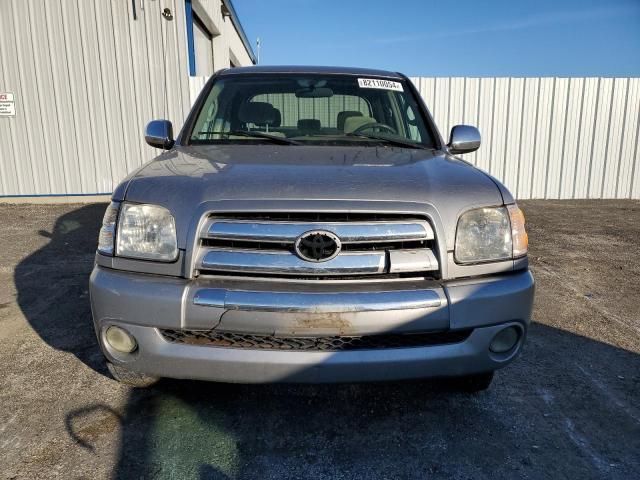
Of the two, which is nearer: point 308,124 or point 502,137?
point 308,124

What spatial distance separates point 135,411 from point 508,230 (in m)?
1.98

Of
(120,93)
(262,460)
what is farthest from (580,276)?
(120,93)

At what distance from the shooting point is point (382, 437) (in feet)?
7.10

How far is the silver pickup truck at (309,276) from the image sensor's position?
6.10 ft

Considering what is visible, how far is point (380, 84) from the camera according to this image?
345 centimetres

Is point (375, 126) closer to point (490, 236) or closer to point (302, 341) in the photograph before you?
point (490, 236)

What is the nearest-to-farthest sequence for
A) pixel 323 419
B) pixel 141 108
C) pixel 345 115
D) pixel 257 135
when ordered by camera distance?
pixel 323 419
pixel 257 135
pixel 345 115
pixel 141 108

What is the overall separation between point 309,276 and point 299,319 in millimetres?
194

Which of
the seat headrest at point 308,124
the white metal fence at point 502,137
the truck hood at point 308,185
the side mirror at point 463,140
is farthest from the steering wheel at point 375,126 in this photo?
the white metal fence at point 502,137

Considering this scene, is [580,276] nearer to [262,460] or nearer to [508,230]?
[508,230]

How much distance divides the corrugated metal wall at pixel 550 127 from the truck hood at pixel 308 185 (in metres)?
7.26

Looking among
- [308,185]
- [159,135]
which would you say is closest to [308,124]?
[159,135]

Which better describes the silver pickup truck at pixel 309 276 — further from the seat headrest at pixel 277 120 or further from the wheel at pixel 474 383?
the seat headrest at pixel 277 120

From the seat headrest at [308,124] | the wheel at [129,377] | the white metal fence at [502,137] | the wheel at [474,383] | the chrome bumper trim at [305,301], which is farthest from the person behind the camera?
the white metal fence at [502,137]
